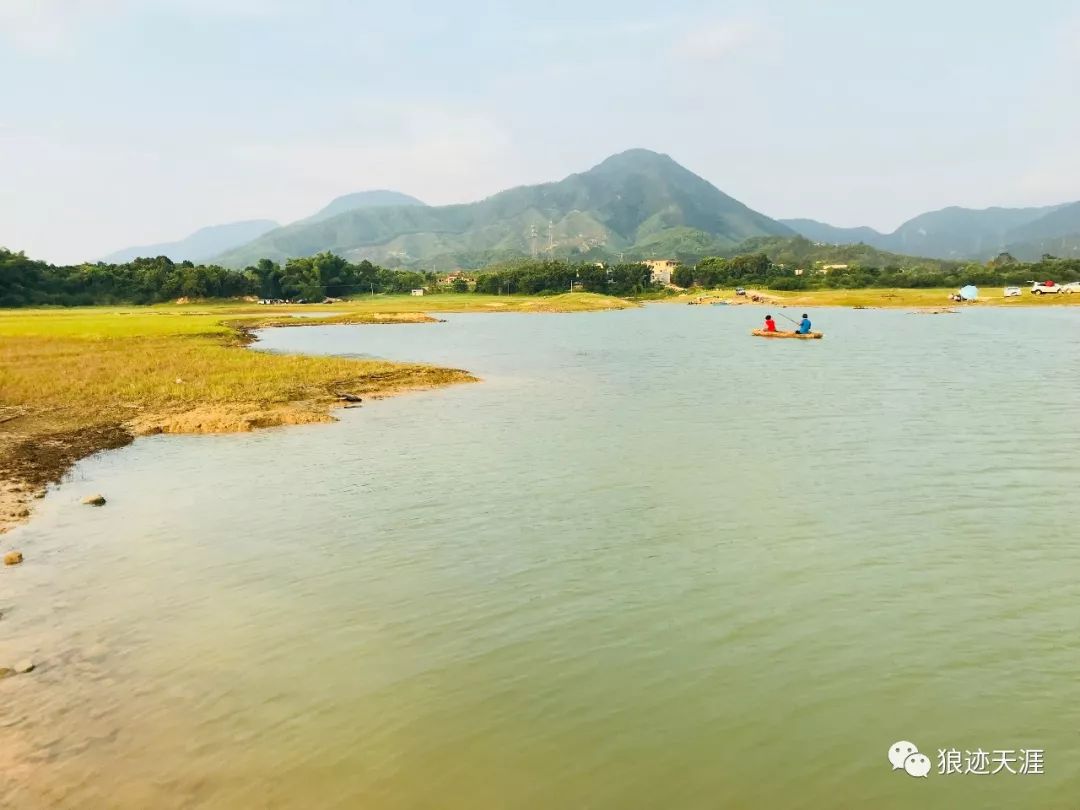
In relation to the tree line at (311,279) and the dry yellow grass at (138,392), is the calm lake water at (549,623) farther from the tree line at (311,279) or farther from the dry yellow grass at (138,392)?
the tree line at (311,279)

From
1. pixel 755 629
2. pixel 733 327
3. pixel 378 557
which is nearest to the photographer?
pixel 755 629

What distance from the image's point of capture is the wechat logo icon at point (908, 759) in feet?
26.5

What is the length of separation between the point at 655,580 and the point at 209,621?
760 cm

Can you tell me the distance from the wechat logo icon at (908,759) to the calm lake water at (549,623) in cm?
11

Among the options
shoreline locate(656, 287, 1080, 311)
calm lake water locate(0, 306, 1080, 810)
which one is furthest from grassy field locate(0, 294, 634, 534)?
shoreline locate(656, 287, 1080, 311)

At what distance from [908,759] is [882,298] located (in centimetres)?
15494

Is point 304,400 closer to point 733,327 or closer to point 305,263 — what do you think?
point 733,327

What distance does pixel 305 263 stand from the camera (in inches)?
7298

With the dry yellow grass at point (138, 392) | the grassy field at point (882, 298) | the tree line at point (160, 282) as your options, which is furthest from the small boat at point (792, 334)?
the tree line at point (160, 282)

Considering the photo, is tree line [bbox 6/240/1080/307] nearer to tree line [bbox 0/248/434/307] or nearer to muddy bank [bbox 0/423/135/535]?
tree line [bbox 0/248/434/307]

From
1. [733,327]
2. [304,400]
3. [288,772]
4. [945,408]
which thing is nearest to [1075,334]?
[733,327]

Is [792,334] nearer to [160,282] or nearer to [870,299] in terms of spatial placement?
[870,299]

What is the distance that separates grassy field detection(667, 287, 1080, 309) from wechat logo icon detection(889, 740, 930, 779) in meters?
138

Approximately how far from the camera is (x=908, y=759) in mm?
8242
